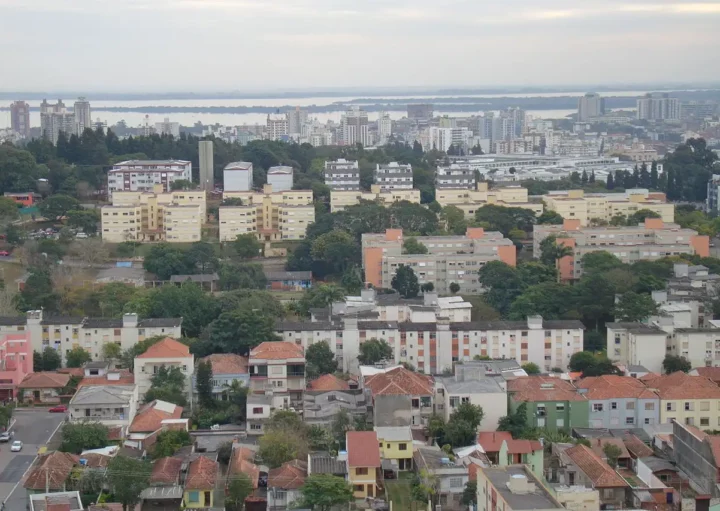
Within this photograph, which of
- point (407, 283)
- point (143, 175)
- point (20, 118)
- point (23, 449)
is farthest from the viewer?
point (20, 118)

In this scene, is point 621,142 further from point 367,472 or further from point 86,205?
point 367,472

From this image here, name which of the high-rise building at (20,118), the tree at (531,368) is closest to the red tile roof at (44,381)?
the tree at (531,368)

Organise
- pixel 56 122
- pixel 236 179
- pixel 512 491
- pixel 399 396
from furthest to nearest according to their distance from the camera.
Answer: pixel 56 122 < pixel 236 179 < pixel 399 396 < pixel 512 491

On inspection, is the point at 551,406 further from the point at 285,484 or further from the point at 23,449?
the point at 23,449

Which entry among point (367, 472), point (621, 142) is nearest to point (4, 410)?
point (367, 472)

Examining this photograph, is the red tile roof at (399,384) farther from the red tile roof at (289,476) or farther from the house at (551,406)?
the red tile roof at (289,476)

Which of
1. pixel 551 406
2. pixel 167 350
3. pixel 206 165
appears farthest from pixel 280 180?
pixel 551 406
